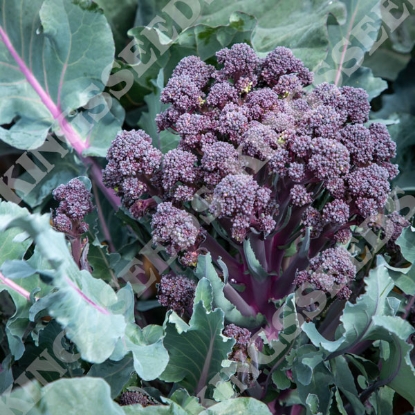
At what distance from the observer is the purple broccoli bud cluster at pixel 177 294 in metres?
0.72

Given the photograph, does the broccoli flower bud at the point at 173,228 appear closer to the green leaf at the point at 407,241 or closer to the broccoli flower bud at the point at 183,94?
the broccoli flower bud at the point at 183,94

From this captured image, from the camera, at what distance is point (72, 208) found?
0.77 metres

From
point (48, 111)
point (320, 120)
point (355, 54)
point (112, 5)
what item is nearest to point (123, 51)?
point (112, 5)

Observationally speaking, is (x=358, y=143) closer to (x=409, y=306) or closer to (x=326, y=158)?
(x=326, y=158)

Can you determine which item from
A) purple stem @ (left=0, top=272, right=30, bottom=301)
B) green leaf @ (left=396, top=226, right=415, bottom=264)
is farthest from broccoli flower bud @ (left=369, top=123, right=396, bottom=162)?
purple stem @ (left=0, top=272, right=30, bottom=301)

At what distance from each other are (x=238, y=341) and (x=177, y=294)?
100 millimetres

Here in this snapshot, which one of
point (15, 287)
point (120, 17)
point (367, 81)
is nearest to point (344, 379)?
point (15, 287)

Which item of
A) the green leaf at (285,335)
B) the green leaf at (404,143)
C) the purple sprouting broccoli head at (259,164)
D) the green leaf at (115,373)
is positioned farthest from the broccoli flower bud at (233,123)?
the green leaf at (404,143)

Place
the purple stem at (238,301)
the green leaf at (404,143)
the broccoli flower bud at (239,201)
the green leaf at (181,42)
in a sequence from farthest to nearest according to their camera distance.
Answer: the green leaf at (404,143) < the green leaf at (181,42) < the purple stem at (238,301) < the broccoli flower bud at (239,201)

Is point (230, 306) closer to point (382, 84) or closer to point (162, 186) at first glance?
point (162, 186)

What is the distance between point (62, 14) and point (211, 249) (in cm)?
51

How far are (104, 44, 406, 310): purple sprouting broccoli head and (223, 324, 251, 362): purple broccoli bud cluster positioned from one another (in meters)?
0.10

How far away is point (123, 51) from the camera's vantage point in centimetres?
112

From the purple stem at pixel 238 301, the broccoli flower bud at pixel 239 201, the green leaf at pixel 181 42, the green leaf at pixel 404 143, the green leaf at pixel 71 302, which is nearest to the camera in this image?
the green leaf at pixel 71 302
